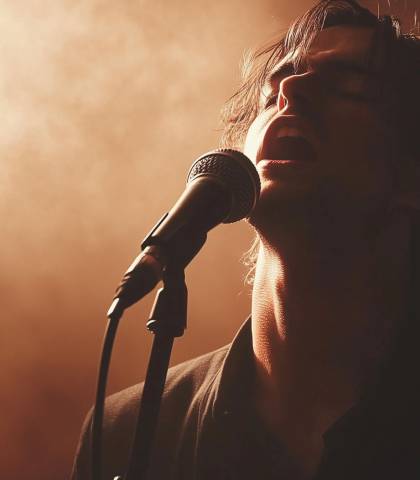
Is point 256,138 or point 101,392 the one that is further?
point 256,138

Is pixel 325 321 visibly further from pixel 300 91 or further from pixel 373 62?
pixel 373 62

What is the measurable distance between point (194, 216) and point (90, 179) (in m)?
1.75

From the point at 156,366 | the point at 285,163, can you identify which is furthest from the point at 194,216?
the point at 285,163

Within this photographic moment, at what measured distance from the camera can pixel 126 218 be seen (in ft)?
8.29

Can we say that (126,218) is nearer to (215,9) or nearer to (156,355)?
(215,9)

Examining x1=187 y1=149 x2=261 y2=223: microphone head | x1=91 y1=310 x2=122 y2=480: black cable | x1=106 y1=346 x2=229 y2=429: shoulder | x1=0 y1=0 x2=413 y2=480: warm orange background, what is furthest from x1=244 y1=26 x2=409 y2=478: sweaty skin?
x1=0 y1=0 x2=413 y2=480: warm orange background

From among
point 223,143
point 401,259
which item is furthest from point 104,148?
point 401,259

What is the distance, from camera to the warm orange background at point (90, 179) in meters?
2.39

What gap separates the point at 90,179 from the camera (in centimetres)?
250

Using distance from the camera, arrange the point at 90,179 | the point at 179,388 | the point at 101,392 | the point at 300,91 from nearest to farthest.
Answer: the point at 101,392
the point at 300,91
the point at 179,388
the point at 90,179

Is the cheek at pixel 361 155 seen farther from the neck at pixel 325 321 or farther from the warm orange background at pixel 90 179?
the warm orange background at pixel 90 179

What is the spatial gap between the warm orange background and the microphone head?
1.56 meters

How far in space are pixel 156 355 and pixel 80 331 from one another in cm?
176

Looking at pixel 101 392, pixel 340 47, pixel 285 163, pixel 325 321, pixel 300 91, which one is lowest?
pixel 325 321
